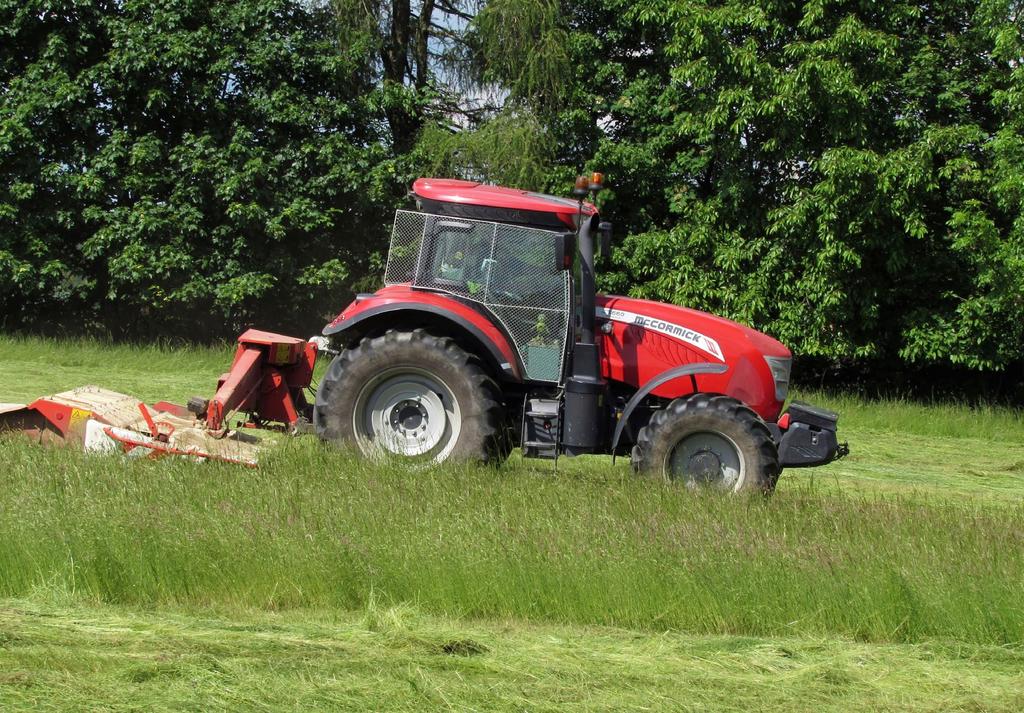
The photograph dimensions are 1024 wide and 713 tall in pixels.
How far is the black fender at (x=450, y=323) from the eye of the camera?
7.50 m

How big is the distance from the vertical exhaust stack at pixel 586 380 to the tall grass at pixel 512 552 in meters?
0.77

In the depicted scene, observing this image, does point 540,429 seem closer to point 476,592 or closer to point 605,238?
point 605,238

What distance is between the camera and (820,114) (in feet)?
49.3

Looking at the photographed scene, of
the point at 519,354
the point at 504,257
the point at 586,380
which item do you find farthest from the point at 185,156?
the point at 586,380

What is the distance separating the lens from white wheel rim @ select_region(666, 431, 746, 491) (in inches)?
282

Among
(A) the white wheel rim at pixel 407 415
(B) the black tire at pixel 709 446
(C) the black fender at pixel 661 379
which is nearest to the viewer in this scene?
(B) the black tire at pixel 709 446

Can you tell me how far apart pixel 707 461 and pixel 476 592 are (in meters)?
2.41

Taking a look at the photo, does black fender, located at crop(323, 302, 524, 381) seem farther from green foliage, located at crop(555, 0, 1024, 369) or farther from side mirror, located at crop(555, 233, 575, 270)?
green foliage, located at crop(555, 0, 1024, 369)

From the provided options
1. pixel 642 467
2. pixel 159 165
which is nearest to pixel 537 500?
pixel 642 467

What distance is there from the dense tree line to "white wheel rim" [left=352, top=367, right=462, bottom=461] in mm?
8380

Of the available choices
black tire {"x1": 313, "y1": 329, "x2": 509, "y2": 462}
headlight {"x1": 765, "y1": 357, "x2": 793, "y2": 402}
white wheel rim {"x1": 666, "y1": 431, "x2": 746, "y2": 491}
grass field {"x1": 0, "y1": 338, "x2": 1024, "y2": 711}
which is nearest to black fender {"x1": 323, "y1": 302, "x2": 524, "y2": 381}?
black tire {"x1": 313, "y1": 329, "x2": 509, "y2": 462}

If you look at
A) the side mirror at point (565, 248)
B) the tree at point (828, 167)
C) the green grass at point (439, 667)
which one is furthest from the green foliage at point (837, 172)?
the green grass at point (439, 667)

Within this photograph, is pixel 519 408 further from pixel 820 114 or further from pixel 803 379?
pixel 803 379

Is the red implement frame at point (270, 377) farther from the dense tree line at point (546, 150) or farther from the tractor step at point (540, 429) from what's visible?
the dense tree line at point (546, 150)
